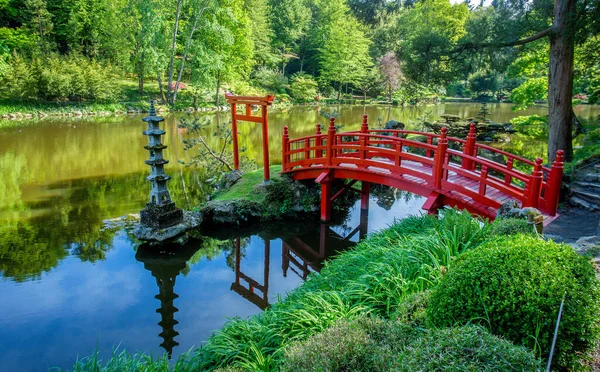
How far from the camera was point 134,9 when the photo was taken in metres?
26.9

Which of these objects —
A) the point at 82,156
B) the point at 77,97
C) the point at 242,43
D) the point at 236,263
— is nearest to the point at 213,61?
the point at 242,43

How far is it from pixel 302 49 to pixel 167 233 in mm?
39549

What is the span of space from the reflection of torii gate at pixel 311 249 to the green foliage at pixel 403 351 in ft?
13.9

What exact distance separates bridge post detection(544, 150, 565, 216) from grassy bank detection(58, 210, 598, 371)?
4.93 ft

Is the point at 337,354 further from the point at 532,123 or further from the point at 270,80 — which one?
the point at 270,80

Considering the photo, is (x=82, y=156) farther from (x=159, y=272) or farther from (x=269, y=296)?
(x=269, y=296)

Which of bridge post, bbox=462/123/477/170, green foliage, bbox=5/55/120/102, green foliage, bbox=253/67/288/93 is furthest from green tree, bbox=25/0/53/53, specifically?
bridge post, bbox=462/123/477/170

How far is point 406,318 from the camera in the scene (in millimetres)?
3412

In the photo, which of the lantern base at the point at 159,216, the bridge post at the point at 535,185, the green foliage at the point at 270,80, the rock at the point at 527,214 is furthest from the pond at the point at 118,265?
the green foliage at the point at 270,80

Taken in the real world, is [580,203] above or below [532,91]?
below

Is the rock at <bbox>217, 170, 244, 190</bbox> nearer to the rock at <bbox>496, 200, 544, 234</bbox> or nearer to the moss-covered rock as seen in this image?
the moss-covered rock

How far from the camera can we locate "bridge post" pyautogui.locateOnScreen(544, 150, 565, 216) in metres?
5.77

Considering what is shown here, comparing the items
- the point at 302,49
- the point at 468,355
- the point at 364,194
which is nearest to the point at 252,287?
the point at 364,194

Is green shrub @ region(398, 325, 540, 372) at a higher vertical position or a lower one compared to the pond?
higher
